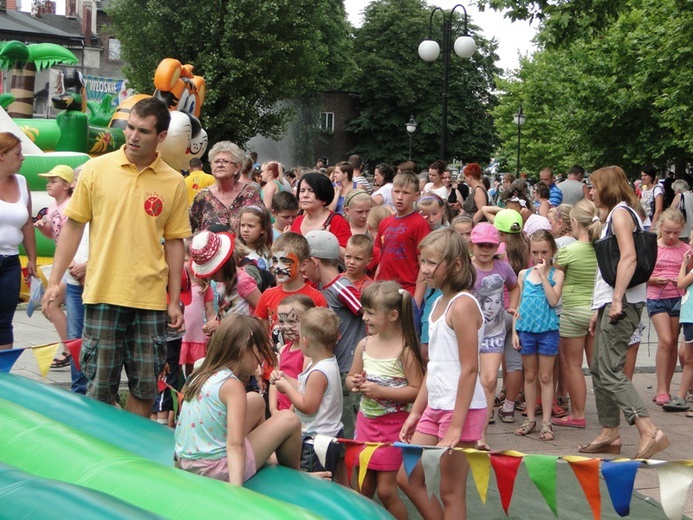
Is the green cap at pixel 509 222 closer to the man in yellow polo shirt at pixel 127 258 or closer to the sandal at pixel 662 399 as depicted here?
the sandal at pixel 662 399

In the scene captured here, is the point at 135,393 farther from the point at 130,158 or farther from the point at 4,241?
the point at 4,241

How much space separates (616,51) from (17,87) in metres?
24.8

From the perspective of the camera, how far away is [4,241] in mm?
7570

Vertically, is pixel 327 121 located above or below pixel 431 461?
above

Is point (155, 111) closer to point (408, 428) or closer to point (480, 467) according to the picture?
point (408, 428)

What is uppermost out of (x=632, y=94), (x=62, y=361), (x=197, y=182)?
(x=632, y=94)

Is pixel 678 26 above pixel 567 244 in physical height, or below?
above

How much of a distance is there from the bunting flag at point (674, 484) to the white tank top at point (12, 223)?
512 centimetres

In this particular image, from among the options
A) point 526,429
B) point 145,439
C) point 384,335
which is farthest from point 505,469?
point 526,429

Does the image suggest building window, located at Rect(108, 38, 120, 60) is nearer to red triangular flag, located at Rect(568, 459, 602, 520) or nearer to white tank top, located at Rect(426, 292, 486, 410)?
white tank top, located at Rect(426, 292, 486, 410)

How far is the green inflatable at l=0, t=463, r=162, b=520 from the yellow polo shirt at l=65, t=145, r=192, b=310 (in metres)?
2.40

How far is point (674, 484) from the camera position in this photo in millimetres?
4293

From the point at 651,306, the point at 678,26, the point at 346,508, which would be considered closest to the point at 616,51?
the point at 678,26

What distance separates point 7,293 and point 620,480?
4.85m
